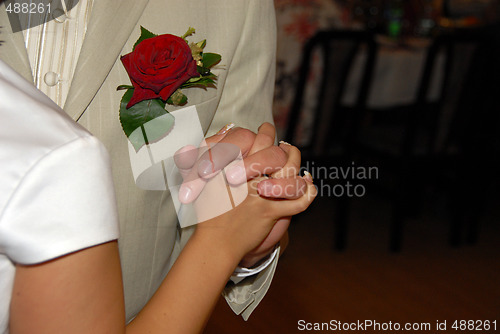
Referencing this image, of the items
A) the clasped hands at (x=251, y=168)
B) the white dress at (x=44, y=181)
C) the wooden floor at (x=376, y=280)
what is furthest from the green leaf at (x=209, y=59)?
the wooden floor at (x=376, y=280)

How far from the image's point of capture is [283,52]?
110 inches

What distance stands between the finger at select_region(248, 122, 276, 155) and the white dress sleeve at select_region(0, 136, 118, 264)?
328 mm

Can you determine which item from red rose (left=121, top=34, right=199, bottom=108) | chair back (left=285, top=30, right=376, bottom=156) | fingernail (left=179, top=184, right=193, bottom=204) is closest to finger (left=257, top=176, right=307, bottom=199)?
fingernail (left=179, top=184, right=193, bottom=204)

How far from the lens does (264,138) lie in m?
0.80

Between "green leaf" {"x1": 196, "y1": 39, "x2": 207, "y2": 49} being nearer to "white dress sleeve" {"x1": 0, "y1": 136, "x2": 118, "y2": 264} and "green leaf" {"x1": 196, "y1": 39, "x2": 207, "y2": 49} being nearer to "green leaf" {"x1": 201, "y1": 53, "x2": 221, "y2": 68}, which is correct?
"green leaf" {"x1": 201, "y1": 53, "x2": 221, "y2": 68}

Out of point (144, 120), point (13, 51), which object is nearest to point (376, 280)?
point (144, 120)

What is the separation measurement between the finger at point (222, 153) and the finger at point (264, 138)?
0.04ft

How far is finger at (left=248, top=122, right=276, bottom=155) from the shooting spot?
785 millimetres

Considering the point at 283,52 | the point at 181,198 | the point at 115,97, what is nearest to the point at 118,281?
the point at 181,198

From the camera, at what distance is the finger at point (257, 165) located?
758mm

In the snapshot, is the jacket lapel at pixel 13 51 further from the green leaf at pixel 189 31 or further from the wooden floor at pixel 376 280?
the wooden floor at pixel 376 280

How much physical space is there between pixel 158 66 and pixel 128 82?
7 centimetres

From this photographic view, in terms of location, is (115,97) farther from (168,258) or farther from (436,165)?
(436,165)

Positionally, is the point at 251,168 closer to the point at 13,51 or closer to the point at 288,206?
the point at 288,206
